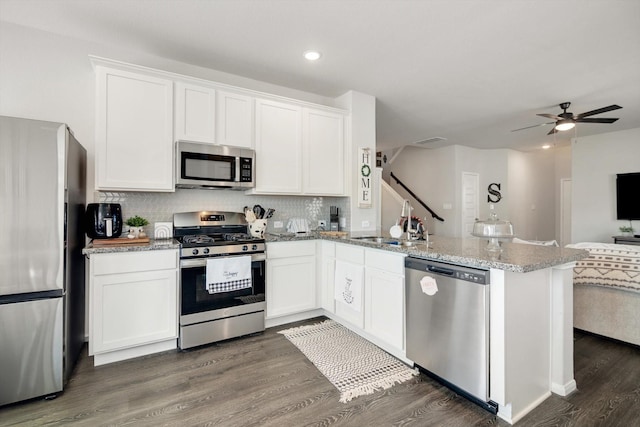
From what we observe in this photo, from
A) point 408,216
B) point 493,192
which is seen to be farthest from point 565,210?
point 408,216

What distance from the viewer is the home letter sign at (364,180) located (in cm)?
386

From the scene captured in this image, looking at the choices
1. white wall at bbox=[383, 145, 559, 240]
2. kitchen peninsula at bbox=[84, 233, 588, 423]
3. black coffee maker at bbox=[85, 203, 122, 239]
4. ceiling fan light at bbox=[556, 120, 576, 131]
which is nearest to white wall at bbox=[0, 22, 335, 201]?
black coffee maker at bbox=[85, 203, 122, 239]

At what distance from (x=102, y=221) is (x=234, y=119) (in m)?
1.50

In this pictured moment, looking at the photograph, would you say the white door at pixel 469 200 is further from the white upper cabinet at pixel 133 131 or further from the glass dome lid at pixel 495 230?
the white upper cabinet at pixel 133 131

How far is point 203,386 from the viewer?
2133mm

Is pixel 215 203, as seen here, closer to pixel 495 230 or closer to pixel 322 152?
pixel 322 152

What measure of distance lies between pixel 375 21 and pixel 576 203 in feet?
20.9

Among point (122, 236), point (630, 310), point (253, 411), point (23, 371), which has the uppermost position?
point (122, 236)

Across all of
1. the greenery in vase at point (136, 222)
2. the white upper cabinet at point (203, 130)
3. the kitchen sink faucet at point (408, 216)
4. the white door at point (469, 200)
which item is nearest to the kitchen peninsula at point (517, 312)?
the kitchen sink faucet at point (408, 216)

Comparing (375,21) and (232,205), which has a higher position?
(375,21)

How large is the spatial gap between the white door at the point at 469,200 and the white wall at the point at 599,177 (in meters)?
1.82

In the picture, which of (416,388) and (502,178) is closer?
(416,388)

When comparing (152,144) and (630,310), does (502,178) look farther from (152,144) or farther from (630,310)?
(152,144)

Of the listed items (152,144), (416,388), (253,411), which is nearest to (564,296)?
(416,388)
